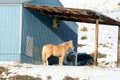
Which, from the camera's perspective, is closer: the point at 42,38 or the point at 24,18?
the point at 24,18

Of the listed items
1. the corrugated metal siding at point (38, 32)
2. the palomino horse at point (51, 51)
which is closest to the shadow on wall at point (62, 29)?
the corrugated metal siding at point (38, 32)

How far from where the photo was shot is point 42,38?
40031mm

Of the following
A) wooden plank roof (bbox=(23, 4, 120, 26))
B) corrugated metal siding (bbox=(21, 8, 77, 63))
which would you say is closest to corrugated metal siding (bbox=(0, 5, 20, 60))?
corrugated metal siding (bbox=(21, 8, 77, 63))

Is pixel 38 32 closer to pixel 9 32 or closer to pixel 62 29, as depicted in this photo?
pixel 9 32

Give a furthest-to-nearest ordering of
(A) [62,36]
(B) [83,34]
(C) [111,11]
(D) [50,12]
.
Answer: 1. (C) [111,11]
2. (B) [83,34]
3. (A) [62,36]
4. (D) [50,12]

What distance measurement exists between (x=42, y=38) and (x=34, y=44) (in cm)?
176

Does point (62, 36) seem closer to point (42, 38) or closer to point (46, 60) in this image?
point (42, 38)

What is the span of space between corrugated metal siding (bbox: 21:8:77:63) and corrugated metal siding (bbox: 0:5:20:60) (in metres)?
0.53

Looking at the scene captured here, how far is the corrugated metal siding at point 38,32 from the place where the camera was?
36.8m

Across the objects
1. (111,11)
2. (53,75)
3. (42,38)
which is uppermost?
(111,11)

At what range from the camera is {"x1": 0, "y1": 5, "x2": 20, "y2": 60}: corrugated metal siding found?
36125 mm

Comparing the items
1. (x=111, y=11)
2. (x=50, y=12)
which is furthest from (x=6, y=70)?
(x=111, y=11)

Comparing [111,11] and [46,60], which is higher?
[111,11]

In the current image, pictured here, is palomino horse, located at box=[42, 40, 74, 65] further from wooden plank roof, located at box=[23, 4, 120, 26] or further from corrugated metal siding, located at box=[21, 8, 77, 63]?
wooden plank roof, located at box=[23, 4, 120, 26]
